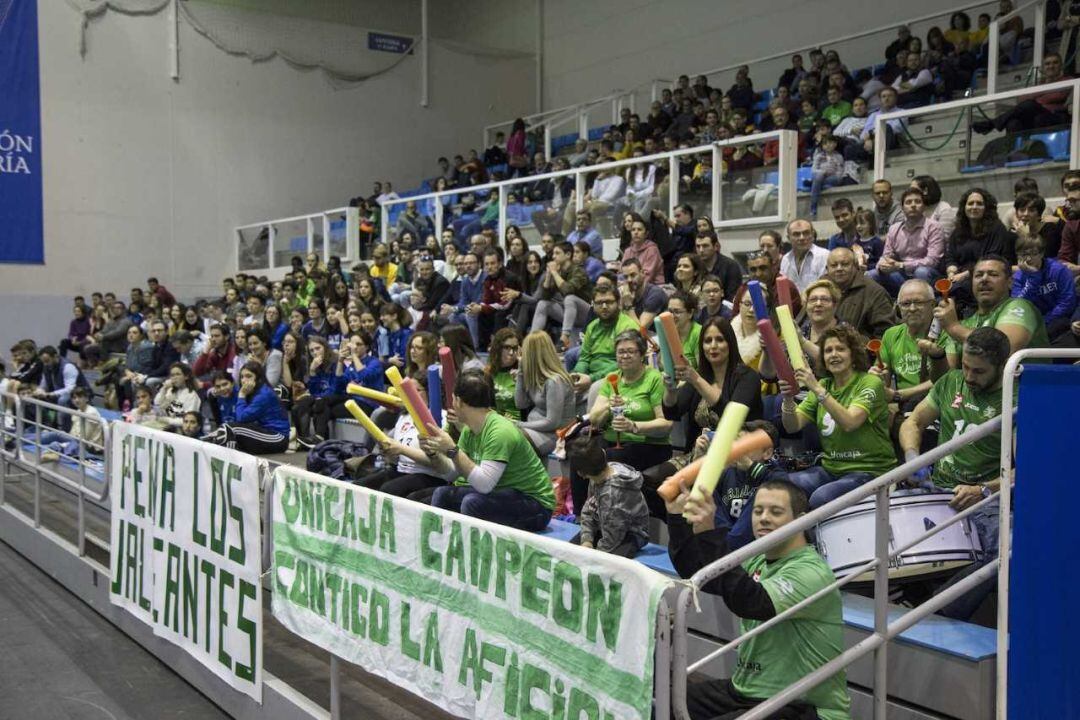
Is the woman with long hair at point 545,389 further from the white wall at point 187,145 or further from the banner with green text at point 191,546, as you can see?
the white wall at point 187,145

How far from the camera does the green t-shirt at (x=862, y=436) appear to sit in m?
4.60

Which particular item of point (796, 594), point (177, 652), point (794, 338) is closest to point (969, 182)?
point (794, 338)

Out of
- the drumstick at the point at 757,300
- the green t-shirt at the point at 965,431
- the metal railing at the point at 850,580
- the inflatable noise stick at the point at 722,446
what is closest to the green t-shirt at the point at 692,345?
the drumstick at the point at 757,300

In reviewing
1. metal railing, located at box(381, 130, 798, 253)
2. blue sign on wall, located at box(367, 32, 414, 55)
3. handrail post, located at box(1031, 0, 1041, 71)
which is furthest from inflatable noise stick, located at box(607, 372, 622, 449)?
blue sign on wall, located at box(367, 32, 414, 55)

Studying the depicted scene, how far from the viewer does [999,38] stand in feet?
35.5

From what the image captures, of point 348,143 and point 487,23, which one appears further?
point 487,23


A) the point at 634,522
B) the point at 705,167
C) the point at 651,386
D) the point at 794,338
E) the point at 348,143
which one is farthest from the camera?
the point at 348,143

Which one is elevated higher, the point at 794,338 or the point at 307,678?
the point at 794,338

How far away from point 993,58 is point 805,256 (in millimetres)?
4928

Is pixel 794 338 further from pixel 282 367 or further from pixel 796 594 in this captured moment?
pixel 282 367

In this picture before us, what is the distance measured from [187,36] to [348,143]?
384cm

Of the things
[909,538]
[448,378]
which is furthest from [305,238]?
[909,538]

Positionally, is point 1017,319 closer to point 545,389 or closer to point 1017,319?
point 1017,319

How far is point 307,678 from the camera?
4.92m
